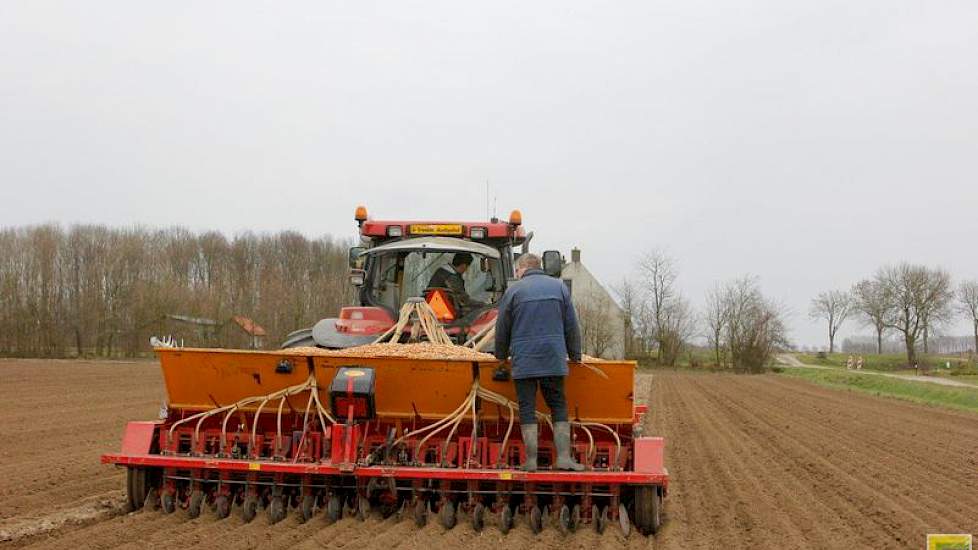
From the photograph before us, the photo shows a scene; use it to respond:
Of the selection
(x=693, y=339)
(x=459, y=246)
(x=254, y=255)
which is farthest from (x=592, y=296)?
(x=459, y=246)

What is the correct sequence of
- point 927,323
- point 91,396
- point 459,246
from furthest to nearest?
point 927,323
point 91,396
point 459,246

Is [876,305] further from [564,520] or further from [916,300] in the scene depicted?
[564,520]

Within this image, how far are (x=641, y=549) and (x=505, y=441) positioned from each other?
47.5 inches

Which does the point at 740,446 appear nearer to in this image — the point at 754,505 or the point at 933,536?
the point at 754,505

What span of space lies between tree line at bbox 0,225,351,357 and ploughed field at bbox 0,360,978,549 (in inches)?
1262

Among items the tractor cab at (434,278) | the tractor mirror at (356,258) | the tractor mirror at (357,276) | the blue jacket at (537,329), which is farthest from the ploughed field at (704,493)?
the tractor mirror at (356,258)

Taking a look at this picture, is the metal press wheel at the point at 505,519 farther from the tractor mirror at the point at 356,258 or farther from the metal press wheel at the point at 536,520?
the tractor mirror at the point at 356,258

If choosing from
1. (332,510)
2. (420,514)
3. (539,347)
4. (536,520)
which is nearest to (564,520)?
(536,520)

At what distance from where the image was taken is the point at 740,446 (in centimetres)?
1212

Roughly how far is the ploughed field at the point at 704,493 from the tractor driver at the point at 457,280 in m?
2.60

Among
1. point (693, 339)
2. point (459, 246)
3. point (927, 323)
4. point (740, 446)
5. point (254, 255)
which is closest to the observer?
point (459, 246)

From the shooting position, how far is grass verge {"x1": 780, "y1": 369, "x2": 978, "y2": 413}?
24.7 metres

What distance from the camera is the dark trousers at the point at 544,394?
5973mm

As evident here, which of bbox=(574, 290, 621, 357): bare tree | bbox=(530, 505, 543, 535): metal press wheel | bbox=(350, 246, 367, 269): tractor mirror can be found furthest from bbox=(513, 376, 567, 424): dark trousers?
bbox=(574, 290, 621, 357): bare tree
